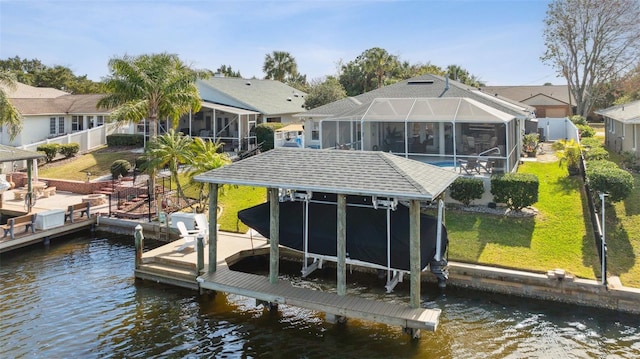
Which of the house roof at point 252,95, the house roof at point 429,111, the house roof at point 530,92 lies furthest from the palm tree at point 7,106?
the house roof at point 530,92

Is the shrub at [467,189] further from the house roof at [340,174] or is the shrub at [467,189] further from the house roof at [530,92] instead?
the house roof at [530,92]

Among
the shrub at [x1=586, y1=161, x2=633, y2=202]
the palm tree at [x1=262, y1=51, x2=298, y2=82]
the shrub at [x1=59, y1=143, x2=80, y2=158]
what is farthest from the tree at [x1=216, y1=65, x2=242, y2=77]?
the shrub at [x1=586, y1=161, x2=633, y2=202]

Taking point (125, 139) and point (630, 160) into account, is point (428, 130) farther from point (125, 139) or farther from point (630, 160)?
point (125, 139)

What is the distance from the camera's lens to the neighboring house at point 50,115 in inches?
1318

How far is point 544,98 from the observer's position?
57.5 m

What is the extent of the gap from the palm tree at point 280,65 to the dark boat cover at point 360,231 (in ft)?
178

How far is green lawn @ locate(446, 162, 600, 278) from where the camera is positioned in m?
13.0

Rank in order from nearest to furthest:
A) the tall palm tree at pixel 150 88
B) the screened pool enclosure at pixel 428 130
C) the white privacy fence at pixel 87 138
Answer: the screened pool enclosure at pixel 428 130, the tall palm tree at pixel 150 88, the white privacy fence at pixel 87 138

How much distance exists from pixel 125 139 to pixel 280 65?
115 ft

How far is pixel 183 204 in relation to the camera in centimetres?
2041

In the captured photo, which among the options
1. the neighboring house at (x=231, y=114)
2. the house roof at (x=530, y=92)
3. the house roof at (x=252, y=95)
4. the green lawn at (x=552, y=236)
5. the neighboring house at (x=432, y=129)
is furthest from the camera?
the house roof at (x=530, y=92)

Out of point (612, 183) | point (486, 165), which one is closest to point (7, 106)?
point (486, 165)

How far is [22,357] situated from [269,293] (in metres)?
Result: 5.36

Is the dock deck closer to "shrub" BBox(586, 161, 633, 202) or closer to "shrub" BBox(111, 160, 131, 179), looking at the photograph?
"shrub" BBox(586, 161, 633, 202)
